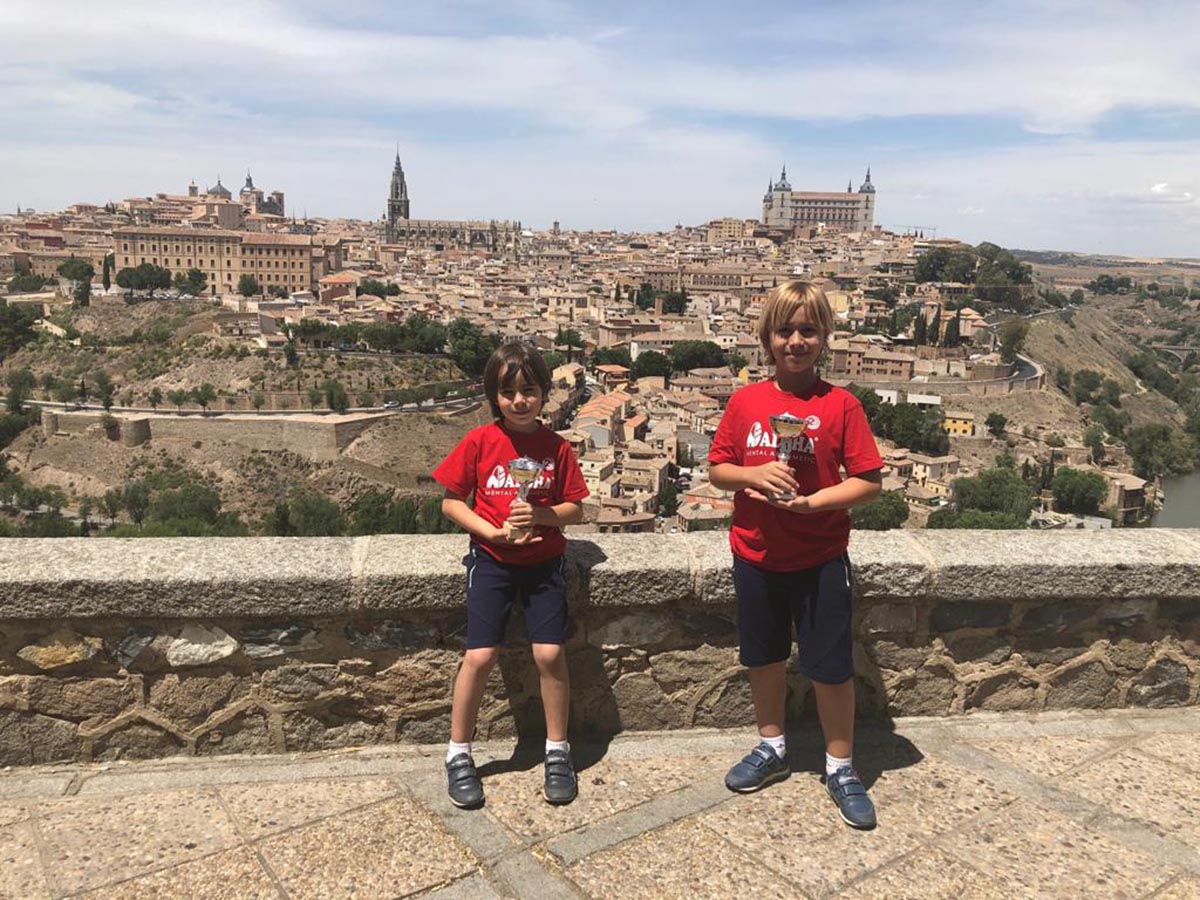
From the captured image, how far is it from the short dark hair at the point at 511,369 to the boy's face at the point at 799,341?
2.03ft

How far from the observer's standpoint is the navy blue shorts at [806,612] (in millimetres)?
2377

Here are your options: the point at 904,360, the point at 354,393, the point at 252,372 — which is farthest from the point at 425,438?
the point at 904,360

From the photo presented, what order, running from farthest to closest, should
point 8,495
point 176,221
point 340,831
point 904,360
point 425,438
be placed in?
point 176,221 < point 904,360 < point 425,438 < point 8,495 < point 340,831

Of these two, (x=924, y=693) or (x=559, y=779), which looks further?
(x=924, y=693)

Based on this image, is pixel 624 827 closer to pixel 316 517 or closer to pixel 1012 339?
pixel 316 517

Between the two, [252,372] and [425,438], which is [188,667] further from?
[252,372]

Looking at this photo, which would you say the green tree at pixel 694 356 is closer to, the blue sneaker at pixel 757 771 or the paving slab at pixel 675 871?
the blue sneaker at pixel 757 771

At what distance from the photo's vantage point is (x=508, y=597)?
2.45 m

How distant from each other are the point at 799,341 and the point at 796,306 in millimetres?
89

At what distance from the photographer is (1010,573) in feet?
9.04

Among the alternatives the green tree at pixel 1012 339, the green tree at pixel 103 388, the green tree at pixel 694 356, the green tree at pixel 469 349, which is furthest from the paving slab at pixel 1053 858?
the green tree at pixel 1012 339

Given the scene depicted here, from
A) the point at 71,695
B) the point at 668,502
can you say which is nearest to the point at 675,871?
the point at 71,695

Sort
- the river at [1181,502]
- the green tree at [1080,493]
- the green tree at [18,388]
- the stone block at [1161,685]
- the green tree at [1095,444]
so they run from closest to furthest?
the stone block at [1161,685], the green tree at [1080,493], the river at [1181,502], the green tree at [18,388], the green tree at [1095,444]

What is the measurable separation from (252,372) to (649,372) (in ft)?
76.6
